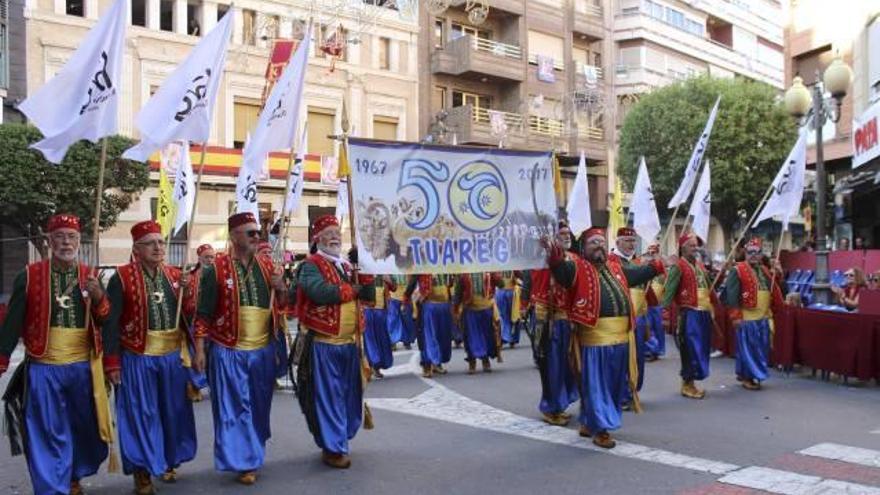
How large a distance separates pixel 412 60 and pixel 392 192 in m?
28.4

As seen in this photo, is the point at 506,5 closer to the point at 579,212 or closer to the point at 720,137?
the point at 720,137

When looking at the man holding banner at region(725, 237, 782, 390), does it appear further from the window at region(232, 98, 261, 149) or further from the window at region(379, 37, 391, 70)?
the window at region(379, 37, 391, 70)

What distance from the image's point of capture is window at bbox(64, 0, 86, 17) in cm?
2683

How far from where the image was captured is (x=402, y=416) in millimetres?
8820

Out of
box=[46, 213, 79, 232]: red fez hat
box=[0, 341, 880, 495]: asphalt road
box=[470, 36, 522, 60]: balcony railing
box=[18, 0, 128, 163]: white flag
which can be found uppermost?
box=[470, 36, 522, 60]: balcony railing

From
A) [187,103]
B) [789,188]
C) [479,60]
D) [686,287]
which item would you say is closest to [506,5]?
[479,60]

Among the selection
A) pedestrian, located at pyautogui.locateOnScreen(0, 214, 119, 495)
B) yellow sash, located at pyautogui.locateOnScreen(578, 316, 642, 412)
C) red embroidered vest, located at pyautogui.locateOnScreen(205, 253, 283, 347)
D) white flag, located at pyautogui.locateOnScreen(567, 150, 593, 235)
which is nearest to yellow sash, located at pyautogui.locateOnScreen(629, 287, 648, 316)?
white flag, located at pyautogui.locateOnScreen(567, 150, 593, 235)

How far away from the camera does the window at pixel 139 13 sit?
28359 millimetres

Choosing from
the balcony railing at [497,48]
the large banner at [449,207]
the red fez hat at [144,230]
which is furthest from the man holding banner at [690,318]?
the balcony railing at [497,48]

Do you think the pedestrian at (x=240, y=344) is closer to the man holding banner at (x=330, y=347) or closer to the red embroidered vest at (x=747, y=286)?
the man holding banner at (x=330, y=347)

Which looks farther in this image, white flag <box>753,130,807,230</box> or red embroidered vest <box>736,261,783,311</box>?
white flag <box>753,130,807,230</box>

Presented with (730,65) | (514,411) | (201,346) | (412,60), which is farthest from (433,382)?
(730,65)

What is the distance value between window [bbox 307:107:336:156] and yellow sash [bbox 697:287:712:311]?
872 inches

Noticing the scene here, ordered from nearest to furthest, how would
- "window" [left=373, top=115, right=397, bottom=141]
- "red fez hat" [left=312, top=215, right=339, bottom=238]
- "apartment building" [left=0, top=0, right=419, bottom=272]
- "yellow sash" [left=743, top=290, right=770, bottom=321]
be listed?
"red fez hat" [left=312, top=215, right=339, bottom=238] → "yellow sash" [left=743, top=290, right=770, bottom=321] → "apartment building" [left=0, top=0, right=419, bottom=272] → "window" [left=373, top=115, right=397, bottom=141]
